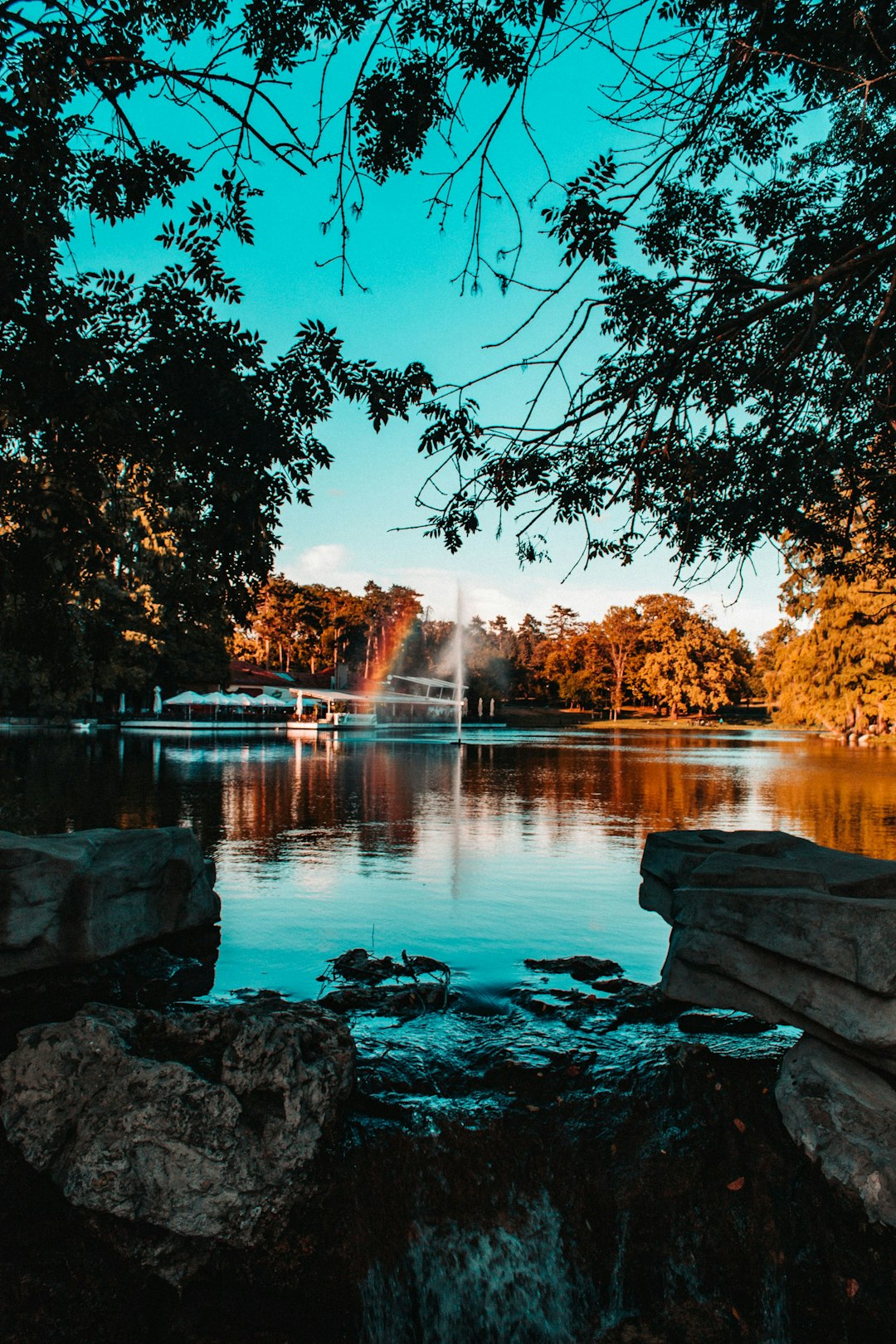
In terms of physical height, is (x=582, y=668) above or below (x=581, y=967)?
above

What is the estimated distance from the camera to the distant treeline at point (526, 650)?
73938mm

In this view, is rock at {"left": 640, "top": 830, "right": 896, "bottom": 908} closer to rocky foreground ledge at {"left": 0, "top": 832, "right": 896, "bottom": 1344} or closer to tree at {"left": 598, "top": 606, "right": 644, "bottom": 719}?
rocky foreground ledge at {"left": 0, "top": 832, "right": 896, "bottom": 1344}

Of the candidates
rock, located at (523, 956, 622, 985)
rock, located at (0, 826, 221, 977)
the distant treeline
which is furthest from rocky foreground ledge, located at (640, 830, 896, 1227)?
the distant treeline

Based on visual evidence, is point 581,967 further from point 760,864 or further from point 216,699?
point 216,699

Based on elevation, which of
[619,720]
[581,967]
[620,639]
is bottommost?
[581,967]

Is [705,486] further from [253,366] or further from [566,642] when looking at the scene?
[566,642]

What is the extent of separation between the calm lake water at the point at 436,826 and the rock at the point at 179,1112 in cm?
191

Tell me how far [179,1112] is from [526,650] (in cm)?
8488

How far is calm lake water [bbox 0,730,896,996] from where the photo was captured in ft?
22.7

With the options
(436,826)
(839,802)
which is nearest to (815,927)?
(436,826)

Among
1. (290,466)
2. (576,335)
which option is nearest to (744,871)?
(576,335)

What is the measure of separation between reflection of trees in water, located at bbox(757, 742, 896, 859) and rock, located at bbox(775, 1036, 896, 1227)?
6705 millimetres

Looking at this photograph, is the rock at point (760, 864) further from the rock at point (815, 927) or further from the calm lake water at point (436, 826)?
the calm lake water at point (436, 826)

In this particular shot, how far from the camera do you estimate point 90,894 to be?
528 centimetres
